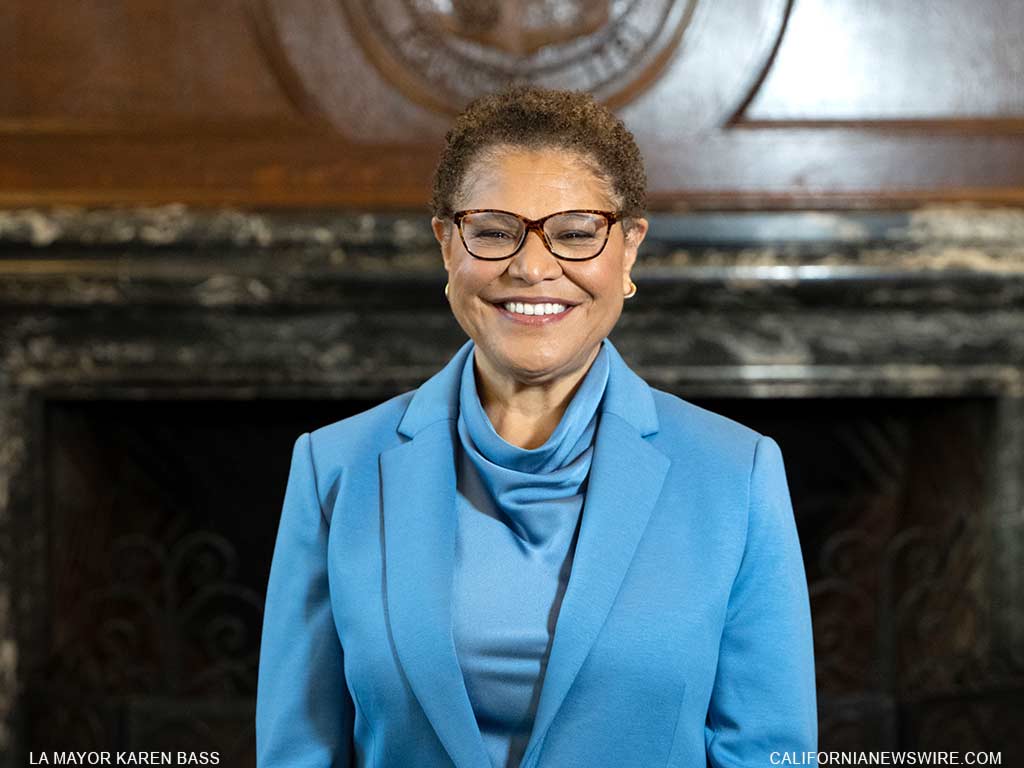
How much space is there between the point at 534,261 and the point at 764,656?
361mm

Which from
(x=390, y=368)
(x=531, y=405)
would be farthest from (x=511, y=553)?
(x=390, y=368)

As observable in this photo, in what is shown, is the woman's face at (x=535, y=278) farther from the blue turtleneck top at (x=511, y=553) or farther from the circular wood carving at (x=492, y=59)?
the circular wood carving at (x=492, y=59)

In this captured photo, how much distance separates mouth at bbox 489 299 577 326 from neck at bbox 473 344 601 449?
7 cm

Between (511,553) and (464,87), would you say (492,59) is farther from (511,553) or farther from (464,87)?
(511,553)

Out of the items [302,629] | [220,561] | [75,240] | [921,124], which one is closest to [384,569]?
[302,629]

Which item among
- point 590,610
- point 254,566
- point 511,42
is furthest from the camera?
point 254,566

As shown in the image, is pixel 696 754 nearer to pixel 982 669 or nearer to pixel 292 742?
pixel 292 742

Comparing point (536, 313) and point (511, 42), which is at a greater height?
point (511, 42)

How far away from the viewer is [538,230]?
37.8 inches

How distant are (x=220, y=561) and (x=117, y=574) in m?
0.25

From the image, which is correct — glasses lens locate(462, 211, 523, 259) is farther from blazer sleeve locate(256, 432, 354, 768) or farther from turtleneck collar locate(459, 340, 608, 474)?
blazer sleeve locate(256, 432, 354, 768)

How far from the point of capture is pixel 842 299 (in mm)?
1948

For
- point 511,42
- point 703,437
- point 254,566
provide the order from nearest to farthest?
point 703,437 → point 511,42 → point 254,566

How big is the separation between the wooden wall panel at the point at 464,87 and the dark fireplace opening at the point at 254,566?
428 millimetres
